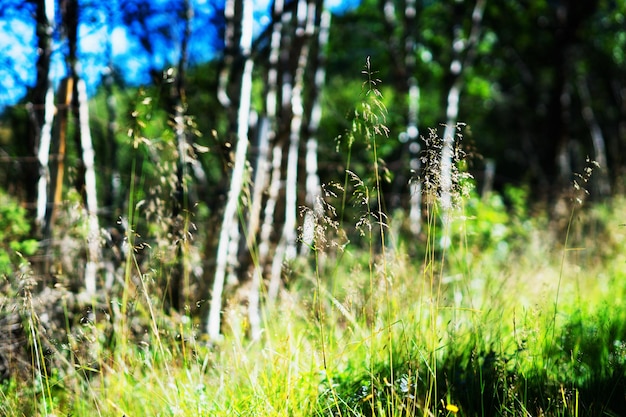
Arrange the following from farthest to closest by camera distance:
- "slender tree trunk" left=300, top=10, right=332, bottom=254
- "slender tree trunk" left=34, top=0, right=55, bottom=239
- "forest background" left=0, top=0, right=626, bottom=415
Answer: "slender tree trunk" left=300, top=10, right=332, bottom=254, "slender tree trunk" left=34, top=0, right=55, bottom=239, "forest background" left=0, top=0, right=626, bottom=415

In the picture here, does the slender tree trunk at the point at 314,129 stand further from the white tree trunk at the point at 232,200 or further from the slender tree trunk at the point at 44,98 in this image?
the slender tree trunk at the point at 44,98

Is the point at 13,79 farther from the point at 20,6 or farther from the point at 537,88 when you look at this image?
the point at 537,88

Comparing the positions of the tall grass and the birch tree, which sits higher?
the birch tree

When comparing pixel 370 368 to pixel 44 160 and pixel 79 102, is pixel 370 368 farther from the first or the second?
pixel 79 102

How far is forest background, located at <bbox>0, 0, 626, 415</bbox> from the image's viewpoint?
87.4 inches

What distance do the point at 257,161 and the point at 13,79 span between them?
2315mm

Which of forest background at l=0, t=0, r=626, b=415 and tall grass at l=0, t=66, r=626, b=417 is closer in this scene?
tall grass at l=0, t=66, r=626, b=417

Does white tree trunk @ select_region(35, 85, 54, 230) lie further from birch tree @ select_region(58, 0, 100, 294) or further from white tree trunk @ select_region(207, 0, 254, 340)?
white tree trunk @ select_region(207, 0, 254, 340)

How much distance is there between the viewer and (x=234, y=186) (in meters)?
3.36

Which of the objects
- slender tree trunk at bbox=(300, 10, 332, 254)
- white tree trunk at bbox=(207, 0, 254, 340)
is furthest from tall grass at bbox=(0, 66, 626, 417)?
slender tree trunk at bbox=(300, 10, 332, 254)

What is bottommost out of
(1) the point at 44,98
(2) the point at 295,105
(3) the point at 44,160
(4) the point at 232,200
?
(4) the point at 232,200

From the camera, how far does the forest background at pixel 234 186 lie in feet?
7.28

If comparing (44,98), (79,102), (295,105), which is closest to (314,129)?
(295,105)

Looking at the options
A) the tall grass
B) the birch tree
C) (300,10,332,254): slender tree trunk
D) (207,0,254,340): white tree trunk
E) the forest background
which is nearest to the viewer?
the tall grass
